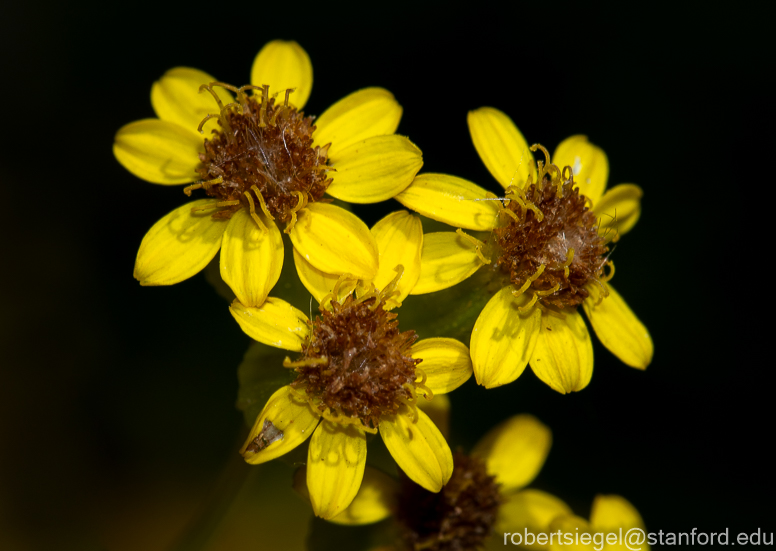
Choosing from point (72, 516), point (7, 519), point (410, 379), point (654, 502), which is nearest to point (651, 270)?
point (654, 502)

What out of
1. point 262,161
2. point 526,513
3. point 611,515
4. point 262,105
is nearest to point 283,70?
point 262,105

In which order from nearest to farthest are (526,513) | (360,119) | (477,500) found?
1. (360,119)
2. (477,500)
3. (526,513)

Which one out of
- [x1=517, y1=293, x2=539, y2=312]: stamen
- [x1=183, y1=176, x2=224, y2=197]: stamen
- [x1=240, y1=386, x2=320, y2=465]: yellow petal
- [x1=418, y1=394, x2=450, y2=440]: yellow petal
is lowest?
[x1=418, y1=394, x2=450, y2=440]: yellow petal

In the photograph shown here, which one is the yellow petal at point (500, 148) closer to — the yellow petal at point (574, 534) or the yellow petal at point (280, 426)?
the yellow petal at point (280, 426)

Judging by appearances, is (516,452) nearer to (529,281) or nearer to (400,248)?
(529,281)

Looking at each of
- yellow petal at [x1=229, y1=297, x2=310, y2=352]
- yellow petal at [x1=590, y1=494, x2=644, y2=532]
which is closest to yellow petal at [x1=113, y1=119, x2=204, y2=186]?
yellow petal at [x1=229, y1=297, x2=310, y2=352]

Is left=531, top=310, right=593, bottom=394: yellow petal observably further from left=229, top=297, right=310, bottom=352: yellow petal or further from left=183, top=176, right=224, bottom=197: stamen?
left=183, top=176, right=224, bottom=197: stamen

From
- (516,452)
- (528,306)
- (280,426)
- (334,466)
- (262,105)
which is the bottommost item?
(516,452)
